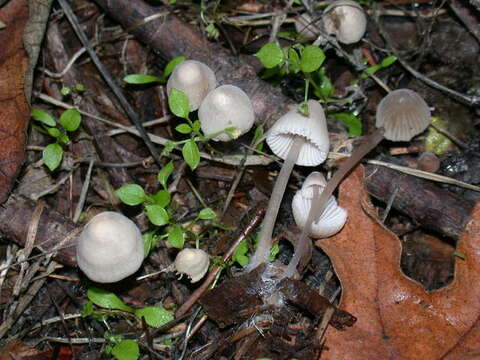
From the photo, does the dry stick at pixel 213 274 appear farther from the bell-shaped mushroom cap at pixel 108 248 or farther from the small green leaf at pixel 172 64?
the small green leaf at pixel 172 64

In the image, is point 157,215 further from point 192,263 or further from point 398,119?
point 398,119

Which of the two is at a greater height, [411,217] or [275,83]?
[275,83]

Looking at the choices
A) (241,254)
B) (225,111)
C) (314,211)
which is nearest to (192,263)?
(241,254)

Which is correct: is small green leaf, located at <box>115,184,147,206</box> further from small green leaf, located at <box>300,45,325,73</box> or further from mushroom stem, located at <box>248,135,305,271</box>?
small green leaf, located at <box>300,45,325,73</box>

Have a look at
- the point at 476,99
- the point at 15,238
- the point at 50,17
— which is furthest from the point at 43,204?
the point at 476,99

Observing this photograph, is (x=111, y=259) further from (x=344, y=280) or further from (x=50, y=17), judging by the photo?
(x=50, y=17)

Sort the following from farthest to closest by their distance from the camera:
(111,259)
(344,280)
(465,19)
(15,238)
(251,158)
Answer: (465,19) → (251,158) → (15,238) → (344,280) → (111,259)

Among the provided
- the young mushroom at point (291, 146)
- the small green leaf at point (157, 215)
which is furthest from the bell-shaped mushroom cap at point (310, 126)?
the small green leaf at point (157, 215)

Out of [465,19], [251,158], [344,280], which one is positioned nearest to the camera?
[344,280]

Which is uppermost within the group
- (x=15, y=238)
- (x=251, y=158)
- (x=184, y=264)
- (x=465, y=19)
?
(x=465, y=19)
